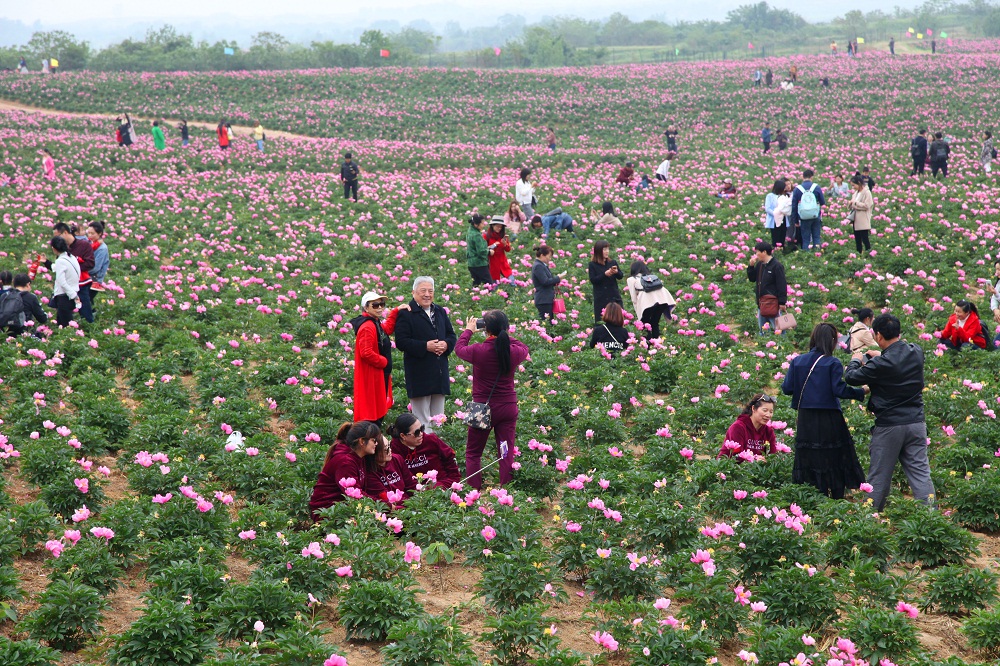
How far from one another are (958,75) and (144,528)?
59784 millimetres

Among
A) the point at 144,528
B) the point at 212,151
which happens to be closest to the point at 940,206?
the point at 144,528

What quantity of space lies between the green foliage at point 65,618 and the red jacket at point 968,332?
38.1ft

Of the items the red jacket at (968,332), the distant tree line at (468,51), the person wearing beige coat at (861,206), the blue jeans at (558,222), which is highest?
the distant tree line at (468,51)

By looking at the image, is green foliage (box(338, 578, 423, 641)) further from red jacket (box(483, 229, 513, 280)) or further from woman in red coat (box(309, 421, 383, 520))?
red jacket (box(483, 229, 513, 280))

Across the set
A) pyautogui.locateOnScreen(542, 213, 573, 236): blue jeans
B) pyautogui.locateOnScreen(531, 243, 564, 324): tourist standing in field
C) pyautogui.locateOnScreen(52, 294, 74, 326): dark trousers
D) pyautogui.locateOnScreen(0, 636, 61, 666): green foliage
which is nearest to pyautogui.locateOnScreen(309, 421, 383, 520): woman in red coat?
pyautogui.locateOnScreen(0, 636, 61, 666): green foliage

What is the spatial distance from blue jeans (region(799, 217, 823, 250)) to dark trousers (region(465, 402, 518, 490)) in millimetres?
12731

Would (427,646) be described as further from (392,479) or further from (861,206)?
(861,206)

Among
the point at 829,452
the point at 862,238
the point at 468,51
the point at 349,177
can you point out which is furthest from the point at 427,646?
the point at 468,51

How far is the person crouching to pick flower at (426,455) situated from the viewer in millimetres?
8648

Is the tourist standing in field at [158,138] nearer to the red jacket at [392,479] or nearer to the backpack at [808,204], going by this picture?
the backpack at [808,204]

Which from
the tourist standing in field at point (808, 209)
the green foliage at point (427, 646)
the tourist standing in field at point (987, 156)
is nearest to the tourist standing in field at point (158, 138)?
the tourist standing in field at point (808, 209)

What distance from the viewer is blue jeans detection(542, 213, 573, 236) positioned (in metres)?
22.1

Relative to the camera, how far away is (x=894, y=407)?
7.89 metres

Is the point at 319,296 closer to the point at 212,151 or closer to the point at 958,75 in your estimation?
the point at 212,151
